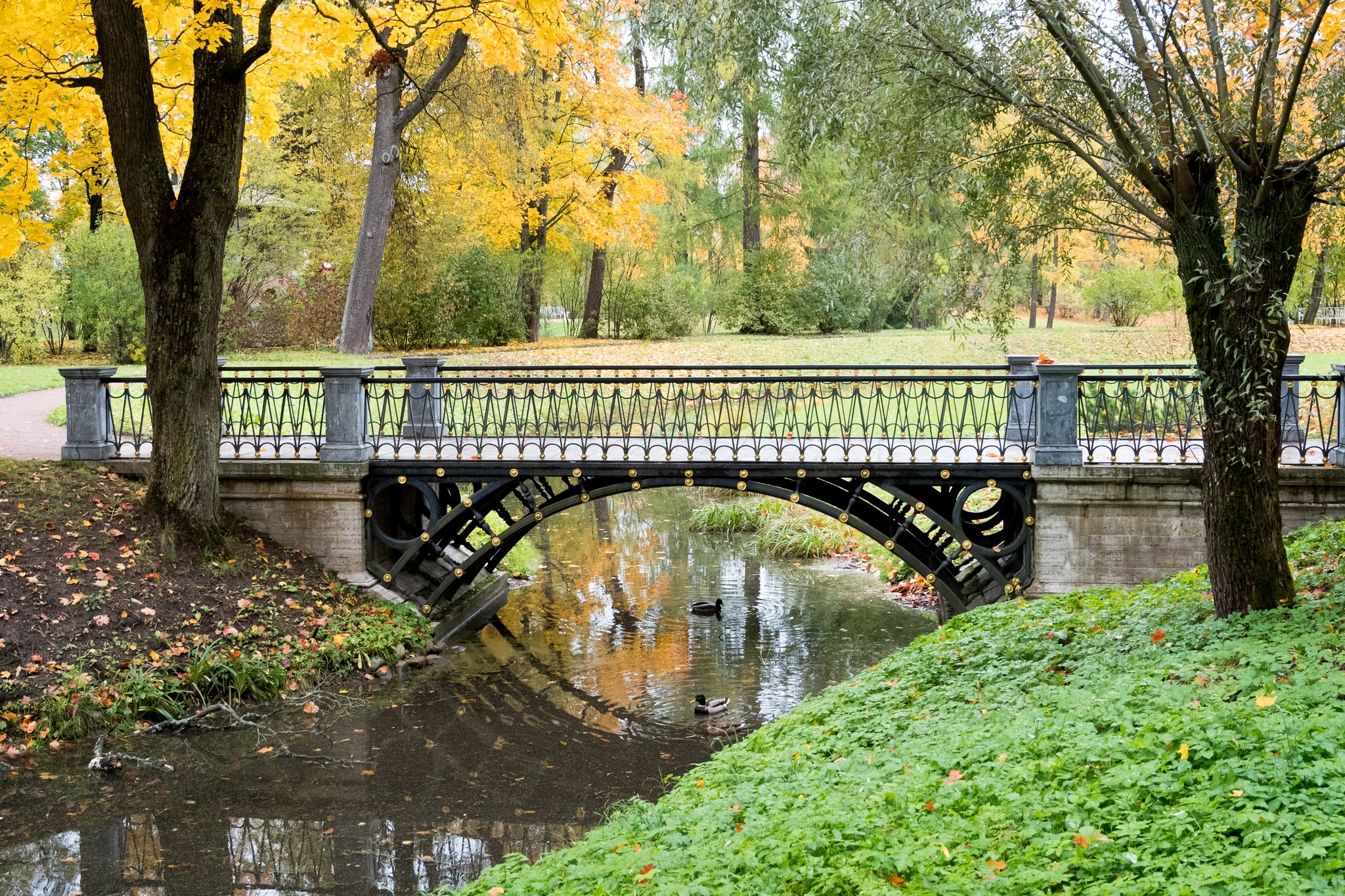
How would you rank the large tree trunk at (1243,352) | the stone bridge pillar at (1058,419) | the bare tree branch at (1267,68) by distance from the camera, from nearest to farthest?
the bare tree branch at (1267,68) → the large tree trunk at (1243,352) → the stone bridge pillar at (1058,419)

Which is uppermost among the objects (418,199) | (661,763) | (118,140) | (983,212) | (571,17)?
(571,17)

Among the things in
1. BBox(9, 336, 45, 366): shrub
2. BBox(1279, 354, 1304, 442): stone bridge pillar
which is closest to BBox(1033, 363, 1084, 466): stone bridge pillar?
BBox(1279, 354, 1304, 442): stone bridge pillar

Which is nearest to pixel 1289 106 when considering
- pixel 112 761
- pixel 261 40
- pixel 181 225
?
pixel 261 40

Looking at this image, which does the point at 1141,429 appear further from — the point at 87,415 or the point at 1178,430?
the point at 87,415

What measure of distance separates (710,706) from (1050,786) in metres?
5.03

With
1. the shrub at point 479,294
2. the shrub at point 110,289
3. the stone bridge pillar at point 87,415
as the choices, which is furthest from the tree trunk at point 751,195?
the stone bridge pillar at point 87,415

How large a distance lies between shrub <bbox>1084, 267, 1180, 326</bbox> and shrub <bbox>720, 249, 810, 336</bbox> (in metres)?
8.61

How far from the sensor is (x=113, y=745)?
8797mm

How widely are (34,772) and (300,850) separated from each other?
2616 mm

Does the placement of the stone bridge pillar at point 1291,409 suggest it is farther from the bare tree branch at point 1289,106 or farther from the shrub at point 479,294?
the shrub at point 479,294

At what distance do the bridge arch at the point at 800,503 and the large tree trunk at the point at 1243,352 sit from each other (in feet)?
13.1

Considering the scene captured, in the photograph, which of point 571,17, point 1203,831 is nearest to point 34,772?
point 1203,831

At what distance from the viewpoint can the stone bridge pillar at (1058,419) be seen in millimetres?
11039

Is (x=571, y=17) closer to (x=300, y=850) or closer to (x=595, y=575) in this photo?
(x=595, y=575)
